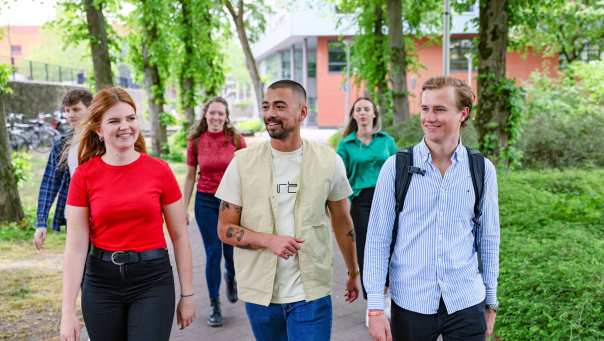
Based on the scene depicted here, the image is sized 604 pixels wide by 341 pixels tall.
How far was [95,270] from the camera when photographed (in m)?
3.29

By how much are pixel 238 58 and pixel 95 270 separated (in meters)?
90.2

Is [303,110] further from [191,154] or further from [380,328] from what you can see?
[191,154]

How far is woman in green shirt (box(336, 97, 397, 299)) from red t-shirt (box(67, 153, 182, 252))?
2801 millimetres

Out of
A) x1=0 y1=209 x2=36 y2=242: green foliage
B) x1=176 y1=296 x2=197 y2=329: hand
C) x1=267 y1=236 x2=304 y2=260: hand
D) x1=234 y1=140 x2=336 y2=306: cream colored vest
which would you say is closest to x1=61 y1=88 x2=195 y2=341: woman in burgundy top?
x1=176 y1=296 x2=197 y2=329: hand

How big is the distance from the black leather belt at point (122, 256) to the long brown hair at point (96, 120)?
21.0 inches

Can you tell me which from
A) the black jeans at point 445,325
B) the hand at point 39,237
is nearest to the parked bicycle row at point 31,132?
the hand at point 39,237

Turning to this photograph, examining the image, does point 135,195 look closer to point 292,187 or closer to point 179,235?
point 179,235

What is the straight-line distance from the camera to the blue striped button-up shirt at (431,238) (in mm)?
3029

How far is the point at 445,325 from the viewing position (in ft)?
10.0

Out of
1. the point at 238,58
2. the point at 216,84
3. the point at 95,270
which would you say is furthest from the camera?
the point at 238,58

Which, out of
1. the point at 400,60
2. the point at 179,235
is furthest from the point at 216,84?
the point at 179,235

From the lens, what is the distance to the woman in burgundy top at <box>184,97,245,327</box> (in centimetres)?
608

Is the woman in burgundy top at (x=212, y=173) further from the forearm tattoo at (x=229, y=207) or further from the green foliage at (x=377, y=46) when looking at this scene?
the green foliage at (x=377, y=46)

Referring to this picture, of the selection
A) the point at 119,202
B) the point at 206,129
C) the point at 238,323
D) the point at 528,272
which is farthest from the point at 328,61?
the point at 119,202
